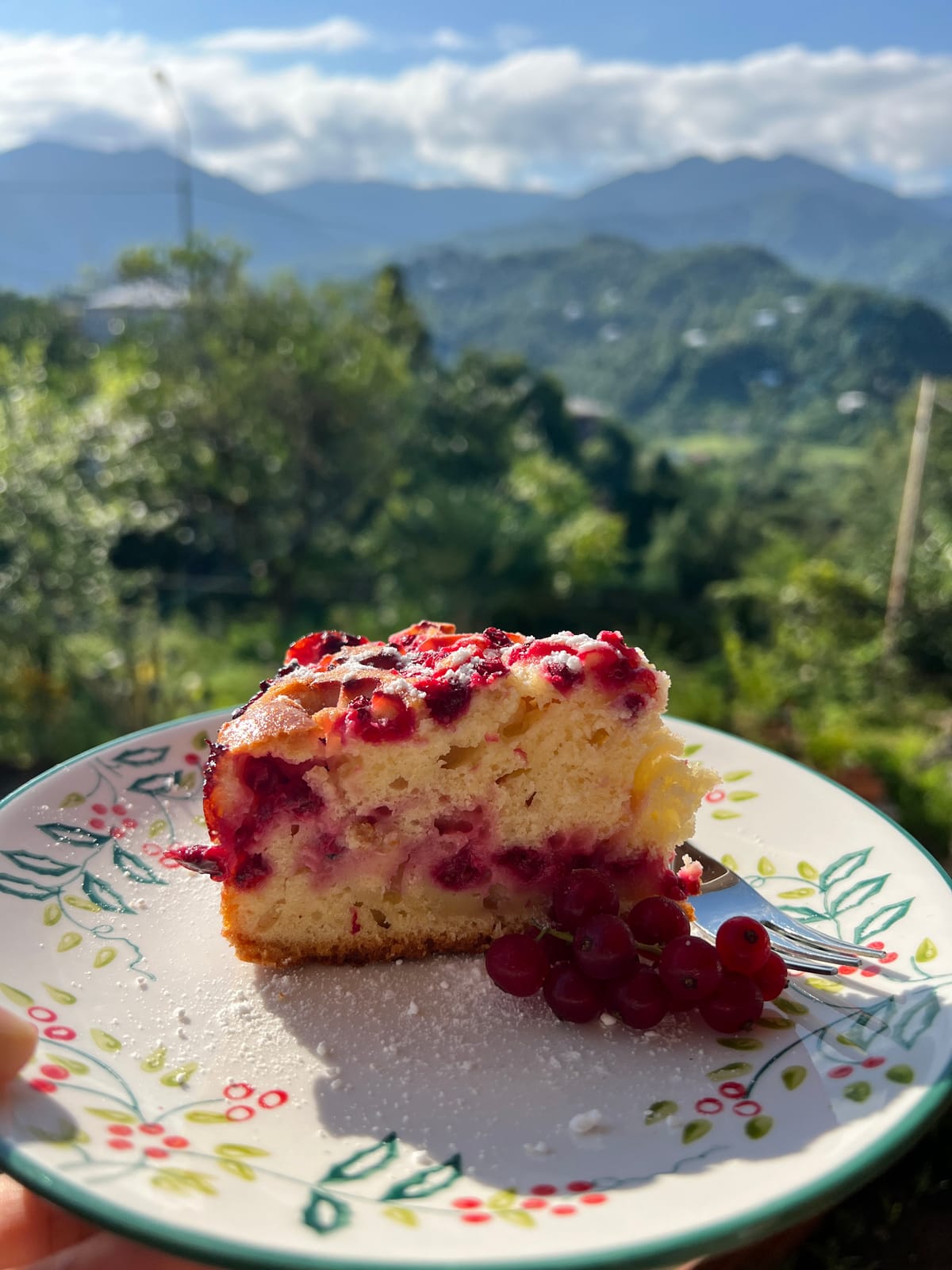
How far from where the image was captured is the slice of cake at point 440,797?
207 cm

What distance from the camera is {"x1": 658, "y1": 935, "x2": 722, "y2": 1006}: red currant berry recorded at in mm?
1750

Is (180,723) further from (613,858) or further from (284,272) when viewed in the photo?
(284,272)

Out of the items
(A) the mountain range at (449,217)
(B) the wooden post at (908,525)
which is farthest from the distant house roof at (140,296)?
(B) the wooden post at (908,525)

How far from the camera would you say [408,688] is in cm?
208

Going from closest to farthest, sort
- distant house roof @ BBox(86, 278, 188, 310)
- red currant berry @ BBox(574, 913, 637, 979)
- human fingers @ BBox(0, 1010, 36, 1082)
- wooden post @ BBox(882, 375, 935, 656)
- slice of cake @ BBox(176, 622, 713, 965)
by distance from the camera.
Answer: human fingers @ BBox(0, 1010, 36, 1082), red currant berry @ BBox(574, 913, 637, 979), slice of cake @ BBox(176, 622, 713, 965), wooden post @ BBox(882, 375, 935, 656), distant house roof @ BBox(86, 278, 188, 310)

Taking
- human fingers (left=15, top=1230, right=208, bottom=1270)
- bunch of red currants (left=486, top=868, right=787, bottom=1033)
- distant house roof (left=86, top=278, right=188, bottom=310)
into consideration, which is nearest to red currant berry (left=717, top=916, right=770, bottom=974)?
bunch of red currants (left=486, top=868, right=787, bottom=1033)

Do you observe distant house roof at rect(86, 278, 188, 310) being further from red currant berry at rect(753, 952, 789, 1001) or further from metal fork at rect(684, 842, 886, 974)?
red currant berry at rect(753, 952, 789, 1001)

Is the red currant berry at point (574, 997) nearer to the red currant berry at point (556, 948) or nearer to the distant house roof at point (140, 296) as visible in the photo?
the red currant berry at point (556, 948)

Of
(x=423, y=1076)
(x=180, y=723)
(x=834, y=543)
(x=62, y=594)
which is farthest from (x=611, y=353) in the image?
(x=423, y=1076)

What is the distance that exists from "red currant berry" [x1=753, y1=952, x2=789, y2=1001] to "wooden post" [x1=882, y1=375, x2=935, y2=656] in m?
6.21

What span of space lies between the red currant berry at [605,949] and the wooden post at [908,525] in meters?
6.25

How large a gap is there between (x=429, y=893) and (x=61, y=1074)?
0.86 metres

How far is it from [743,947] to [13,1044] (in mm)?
1225

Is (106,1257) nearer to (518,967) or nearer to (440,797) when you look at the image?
(518,967)
